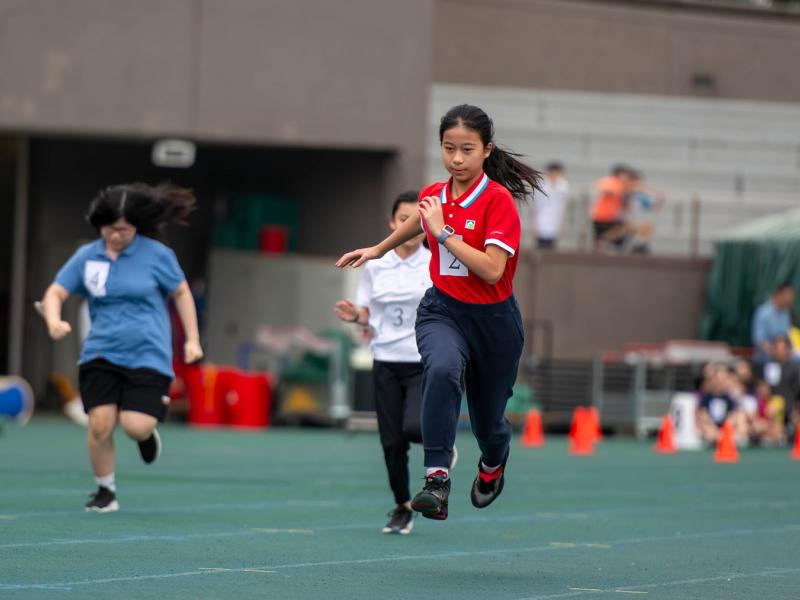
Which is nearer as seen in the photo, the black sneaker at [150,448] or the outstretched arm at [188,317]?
the outstretched arm at [188,317]

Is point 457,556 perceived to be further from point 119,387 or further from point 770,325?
point 770,325

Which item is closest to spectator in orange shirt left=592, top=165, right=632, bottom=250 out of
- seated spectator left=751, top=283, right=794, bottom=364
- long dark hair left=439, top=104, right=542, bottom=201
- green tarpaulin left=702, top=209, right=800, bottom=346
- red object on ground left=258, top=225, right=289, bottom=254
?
green tarpaulin left=702, top=209, right=800, bottom=346

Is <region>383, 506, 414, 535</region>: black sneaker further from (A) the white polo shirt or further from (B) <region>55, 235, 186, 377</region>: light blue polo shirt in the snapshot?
(B) <region>55, 235, 186, 377</region>: light blue polo shirt

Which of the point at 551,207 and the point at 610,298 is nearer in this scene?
the point at 551,207

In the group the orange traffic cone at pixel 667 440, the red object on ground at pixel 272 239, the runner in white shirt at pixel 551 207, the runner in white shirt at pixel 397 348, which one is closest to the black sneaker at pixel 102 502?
the runner in white shirt at pixel 397 348

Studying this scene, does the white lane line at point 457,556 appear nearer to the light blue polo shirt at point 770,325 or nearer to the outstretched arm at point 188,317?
the outstretched arm at point 188,317

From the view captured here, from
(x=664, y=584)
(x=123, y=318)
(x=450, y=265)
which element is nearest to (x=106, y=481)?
(x=123, y=318)

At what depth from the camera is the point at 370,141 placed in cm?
2580

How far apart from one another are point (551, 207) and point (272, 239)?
495 cm

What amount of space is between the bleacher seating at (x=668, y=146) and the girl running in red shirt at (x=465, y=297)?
60.5 feet

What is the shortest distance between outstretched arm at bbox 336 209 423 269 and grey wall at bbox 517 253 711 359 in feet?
58.7

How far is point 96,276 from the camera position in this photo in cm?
1036

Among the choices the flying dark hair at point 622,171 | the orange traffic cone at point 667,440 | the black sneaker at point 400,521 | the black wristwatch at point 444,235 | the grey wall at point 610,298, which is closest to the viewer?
the black wristwatch at point 444,235

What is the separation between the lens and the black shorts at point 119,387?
1027cm
